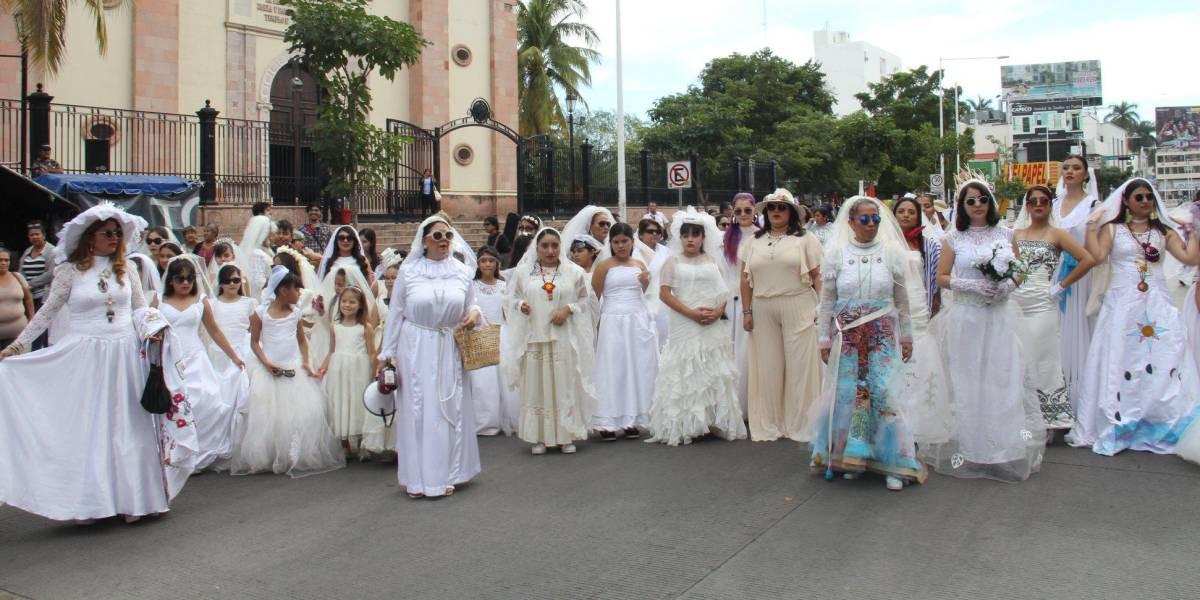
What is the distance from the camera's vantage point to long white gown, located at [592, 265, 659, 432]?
8828 mm

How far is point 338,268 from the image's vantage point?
8750 mm

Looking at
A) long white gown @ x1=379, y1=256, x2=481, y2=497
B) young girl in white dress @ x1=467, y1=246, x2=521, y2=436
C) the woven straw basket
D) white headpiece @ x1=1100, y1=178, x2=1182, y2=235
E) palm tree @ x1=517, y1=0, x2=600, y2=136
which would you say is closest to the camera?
long white gown @ x1=379, y1=256, x2=481, y2=497

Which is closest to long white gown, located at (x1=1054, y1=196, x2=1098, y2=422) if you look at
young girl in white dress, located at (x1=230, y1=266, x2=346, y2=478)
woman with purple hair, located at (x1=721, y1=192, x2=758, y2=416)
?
woman with purple hair, located at (x1=721, y1=192, x2=758, y2=416)

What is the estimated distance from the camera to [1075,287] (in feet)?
27.1

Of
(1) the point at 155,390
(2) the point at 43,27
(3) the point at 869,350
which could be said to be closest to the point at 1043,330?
(3) the point at 869,350

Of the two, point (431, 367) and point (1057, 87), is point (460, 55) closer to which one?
point (431, 367)

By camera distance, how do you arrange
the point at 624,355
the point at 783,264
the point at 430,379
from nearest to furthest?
the point at 430,379 → the point at 783,264 → the point at 624,355

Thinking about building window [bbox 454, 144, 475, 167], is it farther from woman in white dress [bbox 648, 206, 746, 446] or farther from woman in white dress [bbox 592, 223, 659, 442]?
woman in white dress [bbox 648, 206, 746, 446]

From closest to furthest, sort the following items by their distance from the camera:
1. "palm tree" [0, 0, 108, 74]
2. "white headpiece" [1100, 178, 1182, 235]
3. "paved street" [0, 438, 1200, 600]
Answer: "paved street" [0, 438, 1200, 600]
"white headpiece" [1100, 178, 1182, 235]
"palm tree" [0, 0, 108, 74]

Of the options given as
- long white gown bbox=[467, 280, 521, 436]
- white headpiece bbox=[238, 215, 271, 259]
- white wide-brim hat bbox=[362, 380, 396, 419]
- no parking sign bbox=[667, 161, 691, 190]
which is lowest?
long white gown bbox=[467, 280, 521, 436]

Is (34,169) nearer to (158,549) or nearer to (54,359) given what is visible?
(54,359)

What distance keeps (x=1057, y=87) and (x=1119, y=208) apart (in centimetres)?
11625

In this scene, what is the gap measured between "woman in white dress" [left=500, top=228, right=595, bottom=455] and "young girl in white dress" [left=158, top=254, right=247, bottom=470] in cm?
236

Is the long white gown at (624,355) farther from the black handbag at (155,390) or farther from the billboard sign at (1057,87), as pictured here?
the billboard sign at (1057,87)
